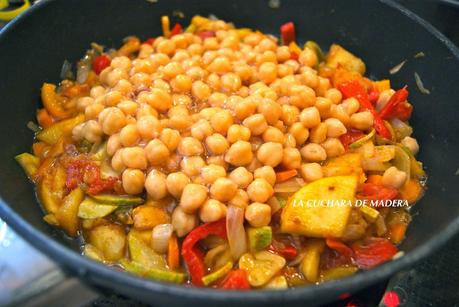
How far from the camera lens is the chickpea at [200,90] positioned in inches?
85.6

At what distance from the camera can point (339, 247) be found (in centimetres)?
172

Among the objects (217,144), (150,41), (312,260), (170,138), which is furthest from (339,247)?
(150,41)

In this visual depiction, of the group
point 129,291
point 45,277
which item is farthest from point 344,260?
point 45,277

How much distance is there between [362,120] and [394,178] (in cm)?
32

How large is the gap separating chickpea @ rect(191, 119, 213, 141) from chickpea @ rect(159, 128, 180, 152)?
74 mm

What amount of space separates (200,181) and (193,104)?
488 millimetres

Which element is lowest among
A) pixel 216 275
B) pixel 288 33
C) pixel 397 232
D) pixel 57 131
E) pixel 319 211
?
pixel 397 232

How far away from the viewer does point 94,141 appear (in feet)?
6.70

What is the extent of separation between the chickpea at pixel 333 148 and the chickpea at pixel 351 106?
189 millimetres

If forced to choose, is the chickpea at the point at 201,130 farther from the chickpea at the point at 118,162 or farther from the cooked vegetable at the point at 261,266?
the cooked vegetable at the point at 261,266

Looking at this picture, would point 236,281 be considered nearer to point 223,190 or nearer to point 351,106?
point 223,190

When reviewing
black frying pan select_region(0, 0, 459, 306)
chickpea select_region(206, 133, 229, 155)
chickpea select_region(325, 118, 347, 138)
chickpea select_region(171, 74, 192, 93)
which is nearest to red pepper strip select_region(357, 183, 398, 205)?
black frying pan select_region(0, 0, 459, 306)

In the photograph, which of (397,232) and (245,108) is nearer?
(397,232)

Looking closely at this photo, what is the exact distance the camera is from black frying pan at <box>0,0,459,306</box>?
1.29 metres
